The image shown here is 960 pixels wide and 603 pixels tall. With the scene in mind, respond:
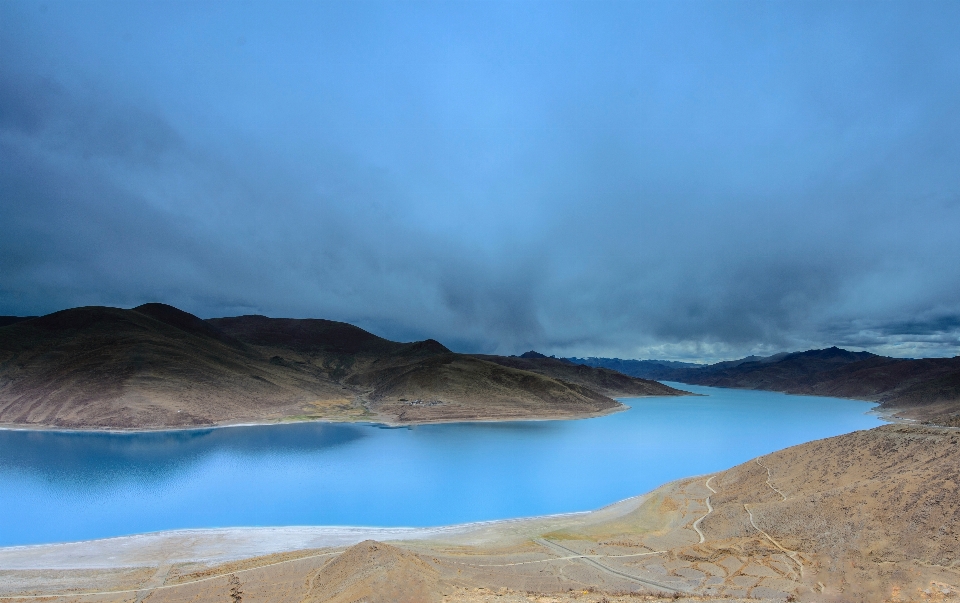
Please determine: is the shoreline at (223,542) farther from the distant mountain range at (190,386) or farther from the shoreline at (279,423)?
the distant mountain range at (190,386)

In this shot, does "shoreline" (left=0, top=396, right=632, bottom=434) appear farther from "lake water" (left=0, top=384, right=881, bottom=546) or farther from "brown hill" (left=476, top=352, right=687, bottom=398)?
"brown hill" (left=476, top=352, right=687, bottom=398)

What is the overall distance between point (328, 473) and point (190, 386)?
53411 mm

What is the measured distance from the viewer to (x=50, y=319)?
107938mm

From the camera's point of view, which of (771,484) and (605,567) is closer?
(605,567)

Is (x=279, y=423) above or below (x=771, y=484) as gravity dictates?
above

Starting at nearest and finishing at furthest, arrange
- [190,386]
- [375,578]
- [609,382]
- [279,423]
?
[375,578] → [279,423] → [190,386] → [609,382]

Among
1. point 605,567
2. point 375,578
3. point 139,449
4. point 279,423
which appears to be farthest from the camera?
point 279,423

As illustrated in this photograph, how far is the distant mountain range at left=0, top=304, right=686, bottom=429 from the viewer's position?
74062 mm

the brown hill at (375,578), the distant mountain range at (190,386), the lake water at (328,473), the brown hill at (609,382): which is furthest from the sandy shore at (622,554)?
the brown hill at (609,382)

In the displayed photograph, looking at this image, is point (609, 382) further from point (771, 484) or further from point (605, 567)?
point (605, 567)

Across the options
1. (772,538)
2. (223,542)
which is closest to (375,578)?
(223,542)

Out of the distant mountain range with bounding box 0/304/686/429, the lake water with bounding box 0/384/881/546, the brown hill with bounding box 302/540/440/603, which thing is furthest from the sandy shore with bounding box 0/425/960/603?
the distant mountain range with bounding box 0/304/686/429

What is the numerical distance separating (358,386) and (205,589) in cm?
12744

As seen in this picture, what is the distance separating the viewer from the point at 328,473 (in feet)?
148
